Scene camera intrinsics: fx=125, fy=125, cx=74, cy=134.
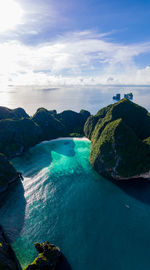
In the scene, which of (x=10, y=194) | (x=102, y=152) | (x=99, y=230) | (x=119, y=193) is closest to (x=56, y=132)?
(x=102, y=152)

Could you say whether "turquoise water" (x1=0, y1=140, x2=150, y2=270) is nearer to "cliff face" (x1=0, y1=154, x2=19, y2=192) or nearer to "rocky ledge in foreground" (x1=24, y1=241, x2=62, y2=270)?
"rocky ledge in foreground" (x1=24, y1=241, x2=62, y2=270)

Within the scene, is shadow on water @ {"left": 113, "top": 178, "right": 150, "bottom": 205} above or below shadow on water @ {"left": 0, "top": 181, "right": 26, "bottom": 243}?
above

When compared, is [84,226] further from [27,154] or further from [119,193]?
[27,154]

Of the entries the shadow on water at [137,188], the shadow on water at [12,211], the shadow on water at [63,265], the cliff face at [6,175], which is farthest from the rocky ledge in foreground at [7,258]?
the shadow on water at [137,188]

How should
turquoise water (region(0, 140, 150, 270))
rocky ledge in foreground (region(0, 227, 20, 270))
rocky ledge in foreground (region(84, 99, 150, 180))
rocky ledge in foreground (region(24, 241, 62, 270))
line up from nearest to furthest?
rocky ledge in foreground (region(0, 227, 20, 270))
rocky ledge in foreground (region(24, 241, 62, 270))
turquoise water (region(0, 140, 150, 270))
rocky ledge in foreground (region(84, 99, 150, 180))

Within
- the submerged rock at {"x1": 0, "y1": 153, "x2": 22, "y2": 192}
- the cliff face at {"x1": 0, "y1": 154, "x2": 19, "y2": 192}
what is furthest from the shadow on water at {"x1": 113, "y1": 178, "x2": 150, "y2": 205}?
the cliff face at {"x1": 0, "y1": 154, "x2": 19, "y2": 192}

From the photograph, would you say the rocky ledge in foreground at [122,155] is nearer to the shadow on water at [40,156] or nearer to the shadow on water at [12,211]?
the shadow on water at [40,156]
